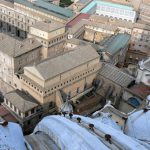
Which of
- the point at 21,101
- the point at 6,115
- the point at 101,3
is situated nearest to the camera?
the point at 21,101

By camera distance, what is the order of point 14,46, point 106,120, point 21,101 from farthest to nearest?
point 14,46
point 21,101
point 106,120

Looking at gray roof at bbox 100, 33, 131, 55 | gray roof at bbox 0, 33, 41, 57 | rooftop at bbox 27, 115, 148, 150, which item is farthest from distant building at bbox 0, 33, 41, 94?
rooftop at bbox 27, 115, 148, 150

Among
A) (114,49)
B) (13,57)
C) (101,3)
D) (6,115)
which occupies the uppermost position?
(101,3)

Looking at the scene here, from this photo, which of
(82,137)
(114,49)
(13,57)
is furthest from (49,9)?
(82,137)

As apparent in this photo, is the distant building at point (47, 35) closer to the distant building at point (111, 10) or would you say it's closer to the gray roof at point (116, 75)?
the gray roof at point (116, 75)

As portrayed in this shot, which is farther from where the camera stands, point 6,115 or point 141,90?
point 141,90

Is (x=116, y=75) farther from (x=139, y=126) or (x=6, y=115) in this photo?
(x=6, y=115)

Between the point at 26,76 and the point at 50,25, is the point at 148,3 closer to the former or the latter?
the point at 50,25

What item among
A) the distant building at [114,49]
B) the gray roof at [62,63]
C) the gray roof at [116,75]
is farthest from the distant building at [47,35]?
the gray roof at [116,75]
